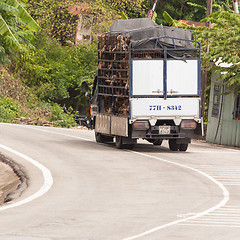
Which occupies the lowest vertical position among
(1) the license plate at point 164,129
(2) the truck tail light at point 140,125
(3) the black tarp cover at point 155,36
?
(1) the license plate at point 164,129

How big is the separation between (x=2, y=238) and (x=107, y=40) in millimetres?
14936

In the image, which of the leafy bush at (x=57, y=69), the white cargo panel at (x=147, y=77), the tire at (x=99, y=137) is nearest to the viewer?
the white cargo panel at (x=147, y=77)

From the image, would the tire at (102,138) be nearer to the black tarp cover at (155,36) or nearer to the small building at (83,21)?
the black tarp cover at (155,36)

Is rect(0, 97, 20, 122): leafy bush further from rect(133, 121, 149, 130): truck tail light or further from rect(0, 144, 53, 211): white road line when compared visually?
rect(133, 121, 149, 130): truck tail light

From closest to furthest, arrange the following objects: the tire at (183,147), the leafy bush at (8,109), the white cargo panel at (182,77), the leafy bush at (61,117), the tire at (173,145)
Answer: the white cargo panel at (182,77) → the tire at (183,147) → the tire at (173,145) → the leafy bush at (8,109) → the leafy bush at (61,117)

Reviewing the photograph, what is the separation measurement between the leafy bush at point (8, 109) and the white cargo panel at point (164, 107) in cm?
1849

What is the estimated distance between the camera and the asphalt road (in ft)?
33.4

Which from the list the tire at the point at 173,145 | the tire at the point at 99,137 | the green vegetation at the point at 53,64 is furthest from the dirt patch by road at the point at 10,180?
the green vegetation at the point at 53,64

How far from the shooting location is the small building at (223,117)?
93.8ft

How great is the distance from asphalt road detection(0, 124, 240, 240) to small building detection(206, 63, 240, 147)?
372 cm

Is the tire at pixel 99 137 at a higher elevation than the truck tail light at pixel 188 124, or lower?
lower

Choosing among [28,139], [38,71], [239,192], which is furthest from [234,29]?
[38,71]

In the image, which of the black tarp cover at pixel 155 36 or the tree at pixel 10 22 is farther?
the black tarp cover at pixel 155 36

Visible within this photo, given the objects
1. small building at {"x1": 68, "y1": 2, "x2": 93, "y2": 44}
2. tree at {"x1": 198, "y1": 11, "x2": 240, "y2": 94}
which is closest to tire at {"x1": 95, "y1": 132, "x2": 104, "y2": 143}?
tree at {"x1": 198, "y1": 11, "x2": 240, "y2": 94}
